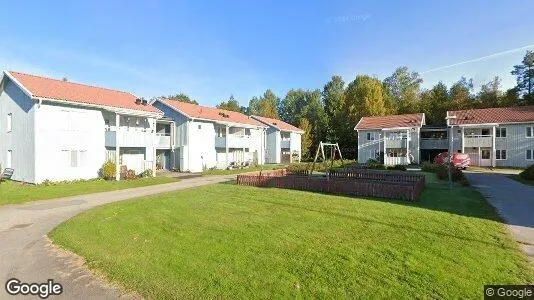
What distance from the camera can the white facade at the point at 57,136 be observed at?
22734 mm

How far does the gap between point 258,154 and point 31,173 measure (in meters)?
29.4

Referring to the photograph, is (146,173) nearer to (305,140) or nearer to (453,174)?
(453,174)

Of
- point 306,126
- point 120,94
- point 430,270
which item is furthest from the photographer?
point 306,126

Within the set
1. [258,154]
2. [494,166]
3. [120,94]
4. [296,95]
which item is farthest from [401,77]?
[120,94]

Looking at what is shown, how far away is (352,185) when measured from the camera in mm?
17797

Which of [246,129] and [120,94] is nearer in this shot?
[120,94]

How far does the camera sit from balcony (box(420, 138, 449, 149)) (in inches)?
1778

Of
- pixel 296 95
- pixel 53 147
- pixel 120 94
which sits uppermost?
pixel 296 95

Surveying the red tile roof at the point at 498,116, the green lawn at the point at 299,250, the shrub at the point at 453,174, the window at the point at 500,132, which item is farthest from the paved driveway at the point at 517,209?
the window at the point at 500,132

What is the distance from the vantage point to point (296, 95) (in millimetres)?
92062

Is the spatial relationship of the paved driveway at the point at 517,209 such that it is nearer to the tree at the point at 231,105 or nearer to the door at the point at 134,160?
the door at the point at 134,160

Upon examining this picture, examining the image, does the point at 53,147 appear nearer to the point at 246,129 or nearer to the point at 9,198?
the point at 9,198

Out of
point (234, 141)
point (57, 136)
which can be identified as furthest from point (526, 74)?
point (57, 136)

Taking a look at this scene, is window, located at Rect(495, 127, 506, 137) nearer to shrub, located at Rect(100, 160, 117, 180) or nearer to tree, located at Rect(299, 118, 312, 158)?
tree, located at Rect(299, 118, 312, 158)
